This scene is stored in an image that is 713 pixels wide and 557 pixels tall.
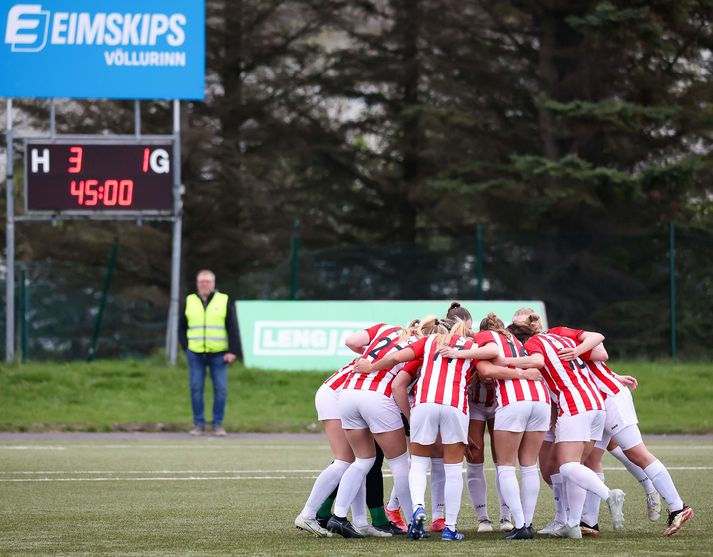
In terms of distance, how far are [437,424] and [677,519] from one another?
1663 mm

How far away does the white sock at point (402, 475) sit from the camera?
888cm

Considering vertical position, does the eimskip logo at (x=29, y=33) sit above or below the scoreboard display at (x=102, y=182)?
above

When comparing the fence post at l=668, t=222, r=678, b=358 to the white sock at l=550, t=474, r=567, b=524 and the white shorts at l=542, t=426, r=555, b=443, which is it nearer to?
the white shorts at l=542, t=426, r=555, b=443

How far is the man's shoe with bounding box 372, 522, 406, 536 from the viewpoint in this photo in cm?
906

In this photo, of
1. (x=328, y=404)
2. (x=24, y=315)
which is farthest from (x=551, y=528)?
(x=24, y=315)

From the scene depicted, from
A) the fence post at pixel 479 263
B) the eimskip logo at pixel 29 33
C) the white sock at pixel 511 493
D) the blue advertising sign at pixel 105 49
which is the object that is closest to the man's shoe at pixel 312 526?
the white sock at pixel 511 493

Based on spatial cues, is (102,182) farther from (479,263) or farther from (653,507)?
(653,507)

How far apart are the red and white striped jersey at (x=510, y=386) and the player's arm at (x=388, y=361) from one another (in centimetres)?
46

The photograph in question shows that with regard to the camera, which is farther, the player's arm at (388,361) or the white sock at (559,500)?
the white sock at (559,500)

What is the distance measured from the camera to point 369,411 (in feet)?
28.6

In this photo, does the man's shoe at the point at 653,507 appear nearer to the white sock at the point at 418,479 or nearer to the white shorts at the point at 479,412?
the white shorts at the point at 479,412

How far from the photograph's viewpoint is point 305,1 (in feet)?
116

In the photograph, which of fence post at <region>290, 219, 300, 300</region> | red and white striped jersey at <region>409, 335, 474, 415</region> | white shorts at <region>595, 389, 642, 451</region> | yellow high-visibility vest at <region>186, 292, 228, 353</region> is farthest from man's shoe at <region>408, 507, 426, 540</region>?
fence post at <region>290, 219, 300, 300</region>

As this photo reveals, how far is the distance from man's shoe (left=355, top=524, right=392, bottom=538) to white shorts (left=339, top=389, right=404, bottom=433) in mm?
702
